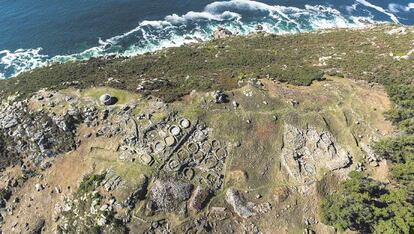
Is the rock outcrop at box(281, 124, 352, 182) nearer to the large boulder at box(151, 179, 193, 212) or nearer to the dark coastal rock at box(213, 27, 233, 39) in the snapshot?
the large boulder at box(151, 179, 193, 212)

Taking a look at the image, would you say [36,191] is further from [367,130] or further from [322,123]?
[367,130]

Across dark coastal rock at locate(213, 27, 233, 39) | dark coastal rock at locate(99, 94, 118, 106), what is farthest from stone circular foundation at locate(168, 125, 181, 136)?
dark coastal rock at locate(213, 27, 233, 39)

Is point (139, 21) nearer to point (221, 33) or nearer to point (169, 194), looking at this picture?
point (221, 33)

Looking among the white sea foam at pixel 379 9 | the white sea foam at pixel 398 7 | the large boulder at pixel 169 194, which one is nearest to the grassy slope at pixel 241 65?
the large boulder at pixel 169 194

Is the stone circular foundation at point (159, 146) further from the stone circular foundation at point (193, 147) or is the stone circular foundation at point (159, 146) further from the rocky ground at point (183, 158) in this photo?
the stone circular foundation at point (193, 147)

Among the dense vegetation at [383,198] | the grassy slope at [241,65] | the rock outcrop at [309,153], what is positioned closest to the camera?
the dense vegetation at [383,198]
